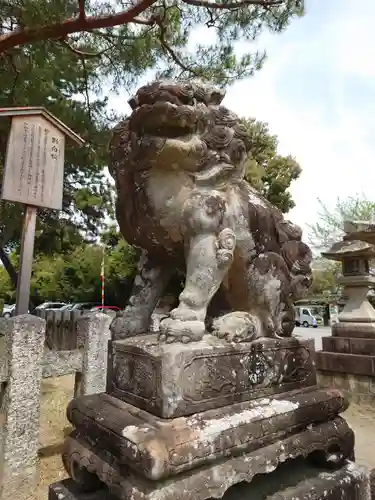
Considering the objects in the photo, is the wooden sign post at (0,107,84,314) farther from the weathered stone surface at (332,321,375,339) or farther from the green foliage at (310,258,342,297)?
the green foliage at (310,258,342,297)

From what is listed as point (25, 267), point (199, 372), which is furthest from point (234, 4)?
point (199, 372)

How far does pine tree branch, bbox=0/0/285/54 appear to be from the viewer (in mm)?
3734

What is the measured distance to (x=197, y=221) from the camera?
1.35 m

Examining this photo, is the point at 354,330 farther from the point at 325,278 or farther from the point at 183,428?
the point at 325,278

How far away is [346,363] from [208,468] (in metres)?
3.77

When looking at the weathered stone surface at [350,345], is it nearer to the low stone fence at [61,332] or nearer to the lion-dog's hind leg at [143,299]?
the lion-dog's hind leg at [143,299]

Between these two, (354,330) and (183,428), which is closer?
(183,428)

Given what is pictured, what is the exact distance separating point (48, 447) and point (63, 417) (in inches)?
30.2

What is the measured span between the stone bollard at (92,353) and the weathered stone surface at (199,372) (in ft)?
5.57

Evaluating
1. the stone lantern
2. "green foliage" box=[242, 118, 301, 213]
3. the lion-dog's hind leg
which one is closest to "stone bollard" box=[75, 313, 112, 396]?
the lion-dog's hind leg

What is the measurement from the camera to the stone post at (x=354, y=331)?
420cm

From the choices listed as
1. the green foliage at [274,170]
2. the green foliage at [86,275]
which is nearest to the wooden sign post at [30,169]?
the green foliage at [274,170]

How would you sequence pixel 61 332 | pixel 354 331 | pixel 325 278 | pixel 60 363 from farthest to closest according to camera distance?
pixel 325 278
pixel 61 332
pixel 354 331
pixel 60 363

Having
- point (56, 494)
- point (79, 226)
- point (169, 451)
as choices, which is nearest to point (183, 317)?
point (169, 451)
